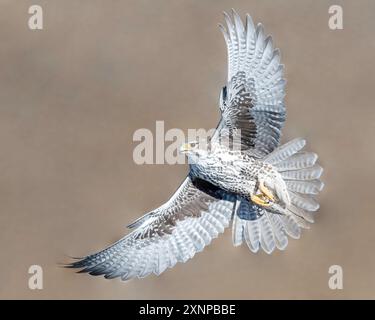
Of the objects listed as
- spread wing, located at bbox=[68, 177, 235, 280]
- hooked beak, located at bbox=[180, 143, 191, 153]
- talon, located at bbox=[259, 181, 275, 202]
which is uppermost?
hooked beak, located at bbox=[180, 143, 191, 153]

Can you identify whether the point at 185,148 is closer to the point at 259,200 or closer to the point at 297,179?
the point at 259,200

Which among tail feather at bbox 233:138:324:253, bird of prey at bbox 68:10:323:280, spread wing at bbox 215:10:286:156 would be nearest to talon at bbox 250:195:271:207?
bird of prey at bbox 68:10:323:280

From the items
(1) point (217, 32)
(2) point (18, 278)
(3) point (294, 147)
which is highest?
(1) point (217, 32)

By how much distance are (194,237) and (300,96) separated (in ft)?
13.5

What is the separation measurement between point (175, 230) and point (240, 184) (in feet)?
2.91

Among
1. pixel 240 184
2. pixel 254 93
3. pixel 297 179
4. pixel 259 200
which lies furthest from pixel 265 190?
pixel 254 93

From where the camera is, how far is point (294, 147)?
340 inches

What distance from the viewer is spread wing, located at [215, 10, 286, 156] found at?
8695 millimetres

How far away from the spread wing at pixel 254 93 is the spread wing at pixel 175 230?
66 cm

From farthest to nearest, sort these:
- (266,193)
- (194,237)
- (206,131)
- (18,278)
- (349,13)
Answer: (349,13)
(206,131)
(18,278)
(194,237)
(266,193)

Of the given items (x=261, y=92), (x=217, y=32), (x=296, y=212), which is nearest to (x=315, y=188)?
(x=296, y=212)

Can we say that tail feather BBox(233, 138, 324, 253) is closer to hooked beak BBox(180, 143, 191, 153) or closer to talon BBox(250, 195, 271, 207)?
talon BBox(250, 195, 271, 207)

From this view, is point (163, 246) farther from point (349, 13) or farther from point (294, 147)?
point (349, 13)

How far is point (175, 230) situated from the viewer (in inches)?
358
